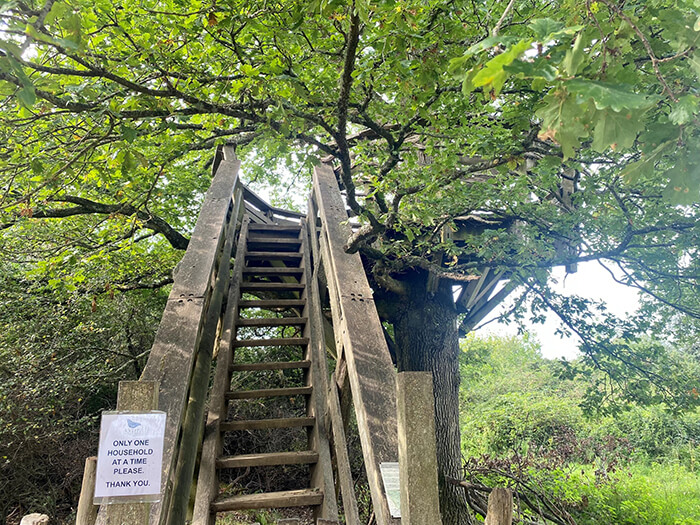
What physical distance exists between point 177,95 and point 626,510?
25.8 ft

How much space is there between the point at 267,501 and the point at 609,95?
9.36ft

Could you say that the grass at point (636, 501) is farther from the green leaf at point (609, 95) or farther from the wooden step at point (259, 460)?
the green leaf at point (609, 95)

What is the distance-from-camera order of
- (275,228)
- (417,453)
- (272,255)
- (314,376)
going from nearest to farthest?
(417,453) < (314,376) < (272,255) < (275,228)

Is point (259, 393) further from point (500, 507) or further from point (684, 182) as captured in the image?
point (684, 182)

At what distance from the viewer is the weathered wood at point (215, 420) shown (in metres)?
2.68

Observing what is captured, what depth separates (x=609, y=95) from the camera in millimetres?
791

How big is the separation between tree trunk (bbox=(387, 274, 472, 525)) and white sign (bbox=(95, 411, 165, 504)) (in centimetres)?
366

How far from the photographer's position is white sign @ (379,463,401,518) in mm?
1491

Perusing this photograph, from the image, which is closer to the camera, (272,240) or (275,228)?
(272,240)

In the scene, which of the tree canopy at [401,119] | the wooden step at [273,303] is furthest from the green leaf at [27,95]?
the wooden step at [273,303]

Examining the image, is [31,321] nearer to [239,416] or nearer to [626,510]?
[239,416]

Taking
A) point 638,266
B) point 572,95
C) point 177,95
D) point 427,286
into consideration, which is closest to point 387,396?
point 572,95

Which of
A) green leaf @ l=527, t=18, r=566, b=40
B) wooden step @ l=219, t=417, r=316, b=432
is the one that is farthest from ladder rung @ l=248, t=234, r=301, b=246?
green leaf @ l=527, t=18, r=566, b=40

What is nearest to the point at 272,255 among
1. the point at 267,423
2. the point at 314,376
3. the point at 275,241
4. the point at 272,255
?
the point at 272,255
